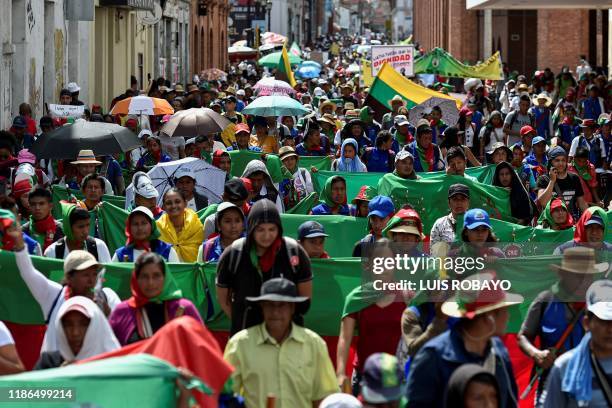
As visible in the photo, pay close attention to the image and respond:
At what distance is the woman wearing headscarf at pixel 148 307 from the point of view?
293 inches

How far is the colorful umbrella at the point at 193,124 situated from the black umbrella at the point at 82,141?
7.87 feet

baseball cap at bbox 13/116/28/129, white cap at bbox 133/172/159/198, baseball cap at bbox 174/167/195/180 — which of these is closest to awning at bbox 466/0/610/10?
baseball cap at bbox 13/116/28/129

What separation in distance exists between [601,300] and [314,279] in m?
3.22

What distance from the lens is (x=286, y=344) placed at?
7.02 m

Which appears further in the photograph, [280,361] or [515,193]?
[515,193]

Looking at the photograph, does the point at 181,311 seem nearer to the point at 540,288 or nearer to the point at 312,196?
the point at 540,288

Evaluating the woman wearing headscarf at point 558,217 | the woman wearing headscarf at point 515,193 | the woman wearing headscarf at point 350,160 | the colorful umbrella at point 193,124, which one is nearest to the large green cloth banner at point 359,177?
the woman wearing headscarf at point 350,160

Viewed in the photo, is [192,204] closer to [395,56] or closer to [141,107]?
[141,107]

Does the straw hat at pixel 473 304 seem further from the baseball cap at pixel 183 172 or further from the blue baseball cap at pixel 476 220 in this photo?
the baseball cap at pixel 183 172

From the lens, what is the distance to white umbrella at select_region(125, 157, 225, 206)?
525 inches

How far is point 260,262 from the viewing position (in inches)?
323

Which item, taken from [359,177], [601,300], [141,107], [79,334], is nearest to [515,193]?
[359,177]

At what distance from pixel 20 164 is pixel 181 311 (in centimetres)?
700

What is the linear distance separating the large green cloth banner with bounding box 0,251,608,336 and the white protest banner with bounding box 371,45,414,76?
2213 centimetres
